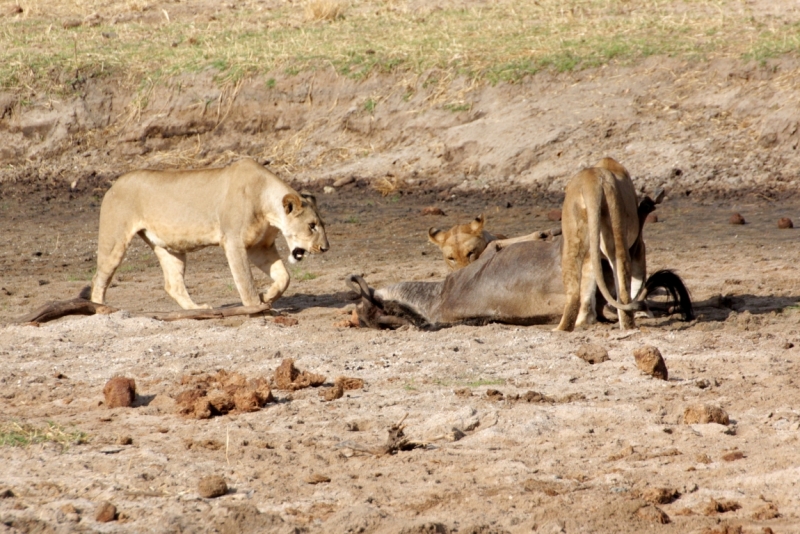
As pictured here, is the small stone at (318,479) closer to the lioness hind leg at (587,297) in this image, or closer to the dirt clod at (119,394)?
the dirt clod at (119,394)

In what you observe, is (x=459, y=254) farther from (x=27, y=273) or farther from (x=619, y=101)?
(x=619, y=101)

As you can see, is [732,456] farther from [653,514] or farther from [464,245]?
[464,245]

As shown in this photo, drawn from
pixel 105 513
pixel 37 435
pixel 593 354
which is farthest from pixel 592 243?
pixel 105 513

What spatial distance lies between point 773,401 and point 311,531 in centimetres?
250

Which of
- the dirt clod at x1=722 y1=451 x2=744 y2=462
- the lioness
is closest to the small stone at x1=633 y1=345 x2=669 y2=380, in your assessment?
the dirt clod at x1=722 y1=451 x2=744 y2=462

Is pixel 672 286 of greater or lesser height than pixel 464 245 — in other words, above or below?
above

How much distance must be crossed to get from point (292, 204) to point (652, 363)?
4158 mm

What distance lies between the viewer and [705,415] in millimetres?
4914

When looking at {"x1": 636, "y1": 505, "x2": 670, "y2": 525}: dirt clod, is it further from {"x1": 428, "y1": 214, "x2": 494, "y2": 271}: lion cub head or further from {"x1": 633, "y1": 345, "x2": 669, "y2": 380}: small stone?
{"x1": 428, "y1": 214, "x2": 494, "y2": 271}: lion cub head

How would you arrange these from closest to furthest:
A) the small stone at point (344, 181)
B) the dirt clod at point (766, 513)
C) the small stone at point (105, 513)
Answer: the dirt clod at point (766, 513), the small stone at point (105, 513), the small stone at point (344, 181)

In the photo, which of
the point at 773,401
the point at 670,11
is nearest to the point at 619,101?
the point at 670,11

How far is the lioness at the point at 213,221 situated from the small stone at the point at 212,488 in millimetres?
4924

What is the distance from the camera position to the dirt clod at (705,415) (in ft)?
16.1

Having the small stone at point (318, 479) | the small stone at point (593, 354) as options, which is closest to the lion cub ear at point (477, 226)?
the small stone at point (593, 354)
